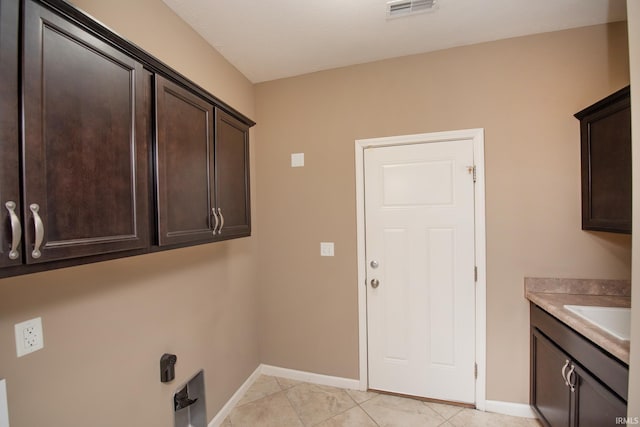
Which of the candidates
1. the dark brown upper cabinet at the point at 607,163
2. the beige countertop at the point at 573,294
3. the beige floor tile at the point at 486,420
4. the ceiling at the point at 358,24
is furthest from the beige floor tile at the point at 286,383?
the ceiling at the point at 358,24

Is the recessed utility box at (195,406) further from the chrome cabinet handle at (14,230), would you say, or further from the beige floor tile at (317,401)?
the chrome cabinet handle at (14,230)

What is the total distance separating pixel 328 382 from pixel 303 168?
6.45 ft

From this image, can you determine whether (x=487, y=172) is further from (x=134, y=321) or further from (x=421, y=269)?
(x=134, y=321)

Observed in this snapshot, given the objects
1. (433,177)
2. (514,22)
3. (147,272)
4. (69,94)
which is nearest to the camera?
(69,94)

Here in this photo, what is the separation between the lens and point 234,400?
2195 mm

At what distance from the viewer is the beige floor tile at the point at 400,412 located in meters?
1.96

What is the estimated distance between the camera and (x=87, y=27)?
90cm

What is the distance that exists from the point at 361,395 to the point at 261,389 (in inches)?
34.8

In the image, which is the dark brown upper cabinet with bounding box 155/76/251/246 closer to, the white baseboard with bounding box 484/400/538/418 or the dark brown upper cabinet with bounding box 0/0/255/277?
the dark brown upper cabinet with bounding box 0/0/255/277

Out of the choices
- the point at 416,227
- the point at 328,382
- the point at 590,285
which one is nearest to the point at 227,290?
the point at 328,382

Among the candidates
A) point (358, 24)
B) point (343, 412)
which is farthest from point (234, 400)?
point (358, 24)

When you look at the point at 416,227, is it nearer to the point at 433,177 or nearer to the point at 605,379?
the point at 433,177

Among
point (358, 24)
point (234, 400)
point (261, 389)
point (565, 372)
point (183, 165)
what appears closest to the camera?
point (183, 165)

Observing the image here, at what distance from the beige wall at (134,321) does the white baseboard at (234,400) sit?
0.17ft
